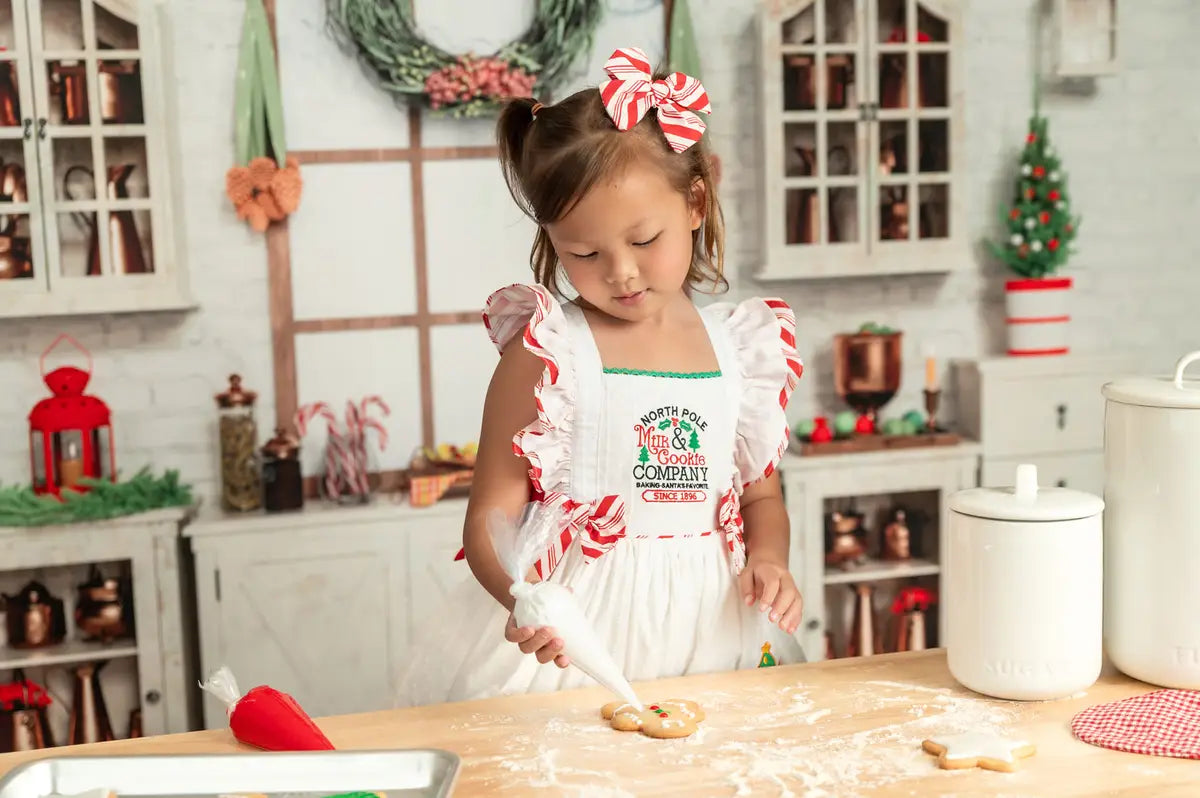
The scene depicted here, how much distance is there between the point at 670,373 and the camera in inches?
62.2

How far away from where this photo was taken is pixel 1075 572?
113 cm

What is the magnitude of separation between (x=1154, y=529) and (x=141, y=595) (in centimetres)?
251

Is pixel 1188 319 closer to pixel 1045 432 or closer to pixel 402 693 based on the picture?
pixel 1045 432

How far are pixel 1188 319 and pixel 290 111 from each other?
2876 millimetres

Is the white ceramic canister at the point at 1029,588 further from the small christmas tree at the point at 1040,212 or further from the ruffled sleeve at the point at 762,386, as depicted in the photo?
the small christmas tree at the point at 1040,212

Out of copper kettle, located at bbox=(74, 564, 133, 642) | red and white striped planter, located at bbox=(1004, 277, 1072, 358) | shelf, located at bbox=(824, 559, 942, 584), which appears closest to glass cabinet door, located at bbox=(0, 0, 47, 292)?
copper kettle, located at bbox=(74, 564, 133, 642)

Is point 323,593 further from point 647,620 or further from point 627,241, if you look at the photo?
point 627,241

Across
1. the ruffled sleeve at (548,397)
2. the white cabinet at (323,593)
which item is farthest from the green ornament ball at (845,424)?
the ruffled sleeve at (548,397)

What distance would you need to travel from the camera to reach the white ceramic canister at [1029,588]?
113cm

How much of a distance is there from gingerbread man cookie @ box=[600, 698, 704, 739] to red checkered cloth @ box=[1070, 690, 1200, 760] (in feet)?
1.15

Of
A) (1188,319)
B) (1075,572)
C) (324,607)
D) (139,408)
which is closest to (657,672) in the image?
(1075,572)

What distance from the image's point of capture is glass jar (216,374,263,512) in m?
3.12

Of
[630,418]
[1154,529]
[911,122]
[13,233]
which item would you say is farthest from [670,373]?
[13,233]

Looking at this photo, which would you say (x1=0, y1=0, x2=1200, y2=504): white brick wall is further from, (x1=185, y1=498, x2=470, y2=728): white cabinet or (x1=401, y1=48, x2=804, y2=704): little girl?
(x1=401, y1=48, x2=804, y2=704): little girl
